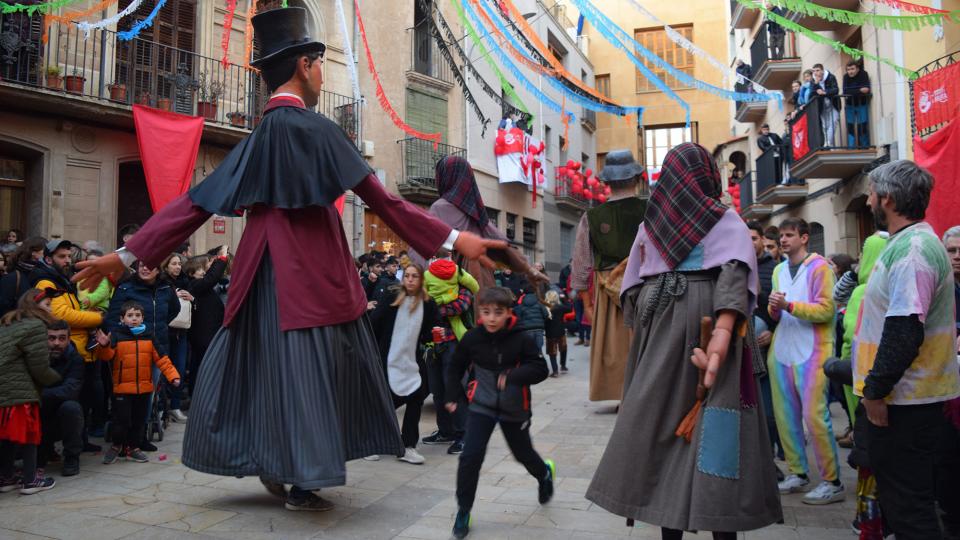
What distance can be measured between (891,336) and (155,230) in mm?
3337

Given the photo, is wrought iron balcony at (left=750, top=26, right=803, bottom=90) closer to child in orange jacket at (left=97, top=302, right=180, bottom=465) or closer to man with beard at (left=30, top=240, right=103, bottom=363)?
child in orange jacket at (left=97, top=302, right=180, bottom=465)

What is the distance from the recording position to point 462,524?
3703 mm

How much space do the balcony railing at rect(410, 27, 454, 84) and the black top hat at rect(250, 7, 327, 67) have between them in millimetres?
16494

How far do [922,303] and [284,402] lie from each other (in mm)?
2853

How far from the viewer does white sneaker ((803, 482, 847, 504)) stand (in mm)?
4309

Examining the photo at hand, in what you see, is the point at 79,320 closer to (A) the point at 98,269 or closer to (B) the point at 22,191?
(A) the point at 98,269

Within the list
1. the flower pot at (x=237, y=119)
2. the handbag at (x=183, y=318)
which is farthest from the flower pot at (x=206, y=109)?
the handbag at (x=183, y=318)

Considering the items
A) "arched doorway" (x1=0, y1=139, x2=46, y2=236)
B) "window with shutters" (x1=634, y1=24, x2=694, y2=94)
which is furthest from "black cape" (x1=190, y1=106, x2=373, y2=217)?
"window with shutters" (x1=634, y1=24, x2=694, y2=94)

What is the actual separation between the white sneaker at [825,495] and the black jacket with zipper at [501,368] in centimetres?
173

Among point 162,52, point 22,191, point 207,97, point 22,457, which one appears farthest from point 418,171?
point 22,457

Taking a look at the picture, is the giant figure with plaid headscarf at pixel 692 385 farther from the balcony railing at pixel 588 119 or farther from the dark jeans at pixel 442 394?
the balcony railing at pixel 588 119

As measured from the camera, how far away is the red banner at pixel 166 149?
11.4 meters

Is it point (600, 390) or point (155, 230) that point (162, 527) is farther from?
point (600, 390)

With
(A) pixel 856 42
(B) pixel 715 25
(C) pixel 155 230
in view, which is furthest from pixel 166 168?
(B) pixel 715 25
